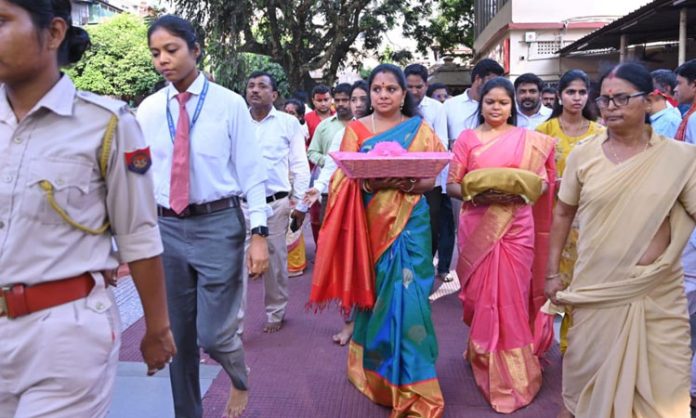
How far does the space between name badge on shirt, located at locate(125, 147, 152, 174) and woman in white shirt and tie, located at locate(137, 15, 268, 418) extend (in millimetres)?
1209

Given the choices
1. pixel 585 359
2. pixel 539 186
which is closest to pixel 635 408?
pixel 585 359

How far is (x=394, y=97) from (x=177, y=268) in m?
1.63

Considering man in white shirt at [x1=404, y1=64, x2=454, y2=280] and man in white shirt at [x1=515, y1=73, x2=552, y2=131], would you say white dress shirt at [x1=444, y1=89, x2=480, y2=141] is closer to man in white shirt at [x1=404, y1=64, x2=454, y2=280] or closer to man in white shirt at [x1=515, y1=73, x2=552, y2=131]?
man in white shirt at [x1=404, y1=64, x2=454, y2=280]

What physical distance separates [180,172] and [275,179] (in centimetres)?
239

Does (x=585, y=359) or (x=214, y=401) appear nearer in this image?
(x=585, y=359)

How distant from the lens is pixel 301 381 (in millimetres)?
4516

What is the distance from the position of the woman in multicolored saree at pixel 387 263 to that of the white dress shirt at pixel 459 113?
8.22ft

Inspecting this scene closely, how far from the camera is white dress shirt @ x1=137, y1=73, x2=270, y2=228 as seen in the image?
11.1ft

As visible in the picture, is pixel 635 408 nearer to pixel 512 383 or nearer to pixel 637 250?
pixel 637 250

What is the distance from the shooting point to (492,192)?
4.31m

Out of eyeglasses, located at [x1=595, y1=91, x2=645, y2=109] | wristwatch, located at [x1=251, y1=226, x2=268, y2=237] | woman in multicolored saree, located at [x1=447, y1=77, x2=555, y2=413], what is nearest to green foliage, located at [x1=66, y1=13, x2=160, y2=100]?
woman in multicolored saree, located at [x1=447, y1=77, x2=555, y2=413]

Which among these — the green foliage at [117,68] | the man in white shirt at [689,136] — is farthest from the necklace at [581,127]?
the green foliage at [117,68]

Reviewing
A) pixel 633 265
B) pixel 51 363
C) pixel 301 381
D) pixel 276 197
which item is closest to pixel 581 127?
pixel 633 265

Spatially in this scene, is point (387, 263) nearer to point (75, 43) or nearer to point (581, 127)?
point (581, 127)
